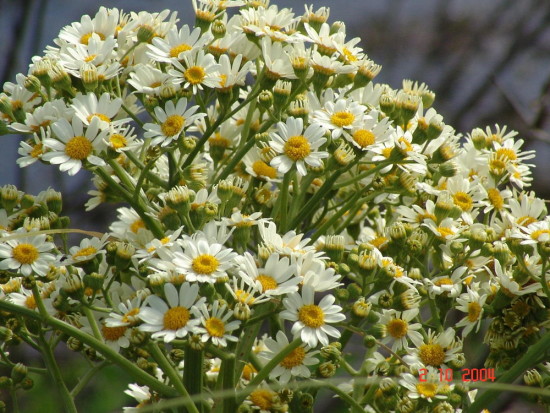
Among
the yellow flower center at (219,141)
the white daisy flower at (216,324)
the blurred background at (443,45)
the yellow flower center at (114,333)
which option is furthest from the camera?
the blurred background at (443,45)

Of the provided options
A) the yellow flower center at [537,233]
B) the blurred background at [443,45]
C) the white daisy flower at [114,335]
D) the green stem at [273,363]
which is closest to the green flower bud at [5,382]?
the white daisy flower at [114,335]

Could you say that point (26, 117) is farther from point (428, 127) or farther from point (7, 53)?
point (7, 53)

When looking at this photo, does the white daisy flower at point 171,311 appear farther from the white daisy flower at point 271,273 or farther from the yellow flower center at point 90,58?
the yellow flower center at point 90,58

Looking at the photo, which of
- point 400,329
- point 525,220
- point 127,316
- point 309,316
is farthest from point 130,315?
point 525,220

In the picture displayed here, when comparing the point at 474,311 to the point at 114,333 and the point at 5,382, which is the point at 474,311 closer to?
the point at 114,333

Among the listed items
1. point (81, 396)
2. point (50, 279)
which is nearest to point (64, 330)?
point (50, 279)

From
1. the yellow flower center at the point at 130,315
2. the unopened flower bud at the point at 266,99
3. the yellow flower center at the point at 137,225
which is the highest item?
the unopened flower bud at the point at 266,99

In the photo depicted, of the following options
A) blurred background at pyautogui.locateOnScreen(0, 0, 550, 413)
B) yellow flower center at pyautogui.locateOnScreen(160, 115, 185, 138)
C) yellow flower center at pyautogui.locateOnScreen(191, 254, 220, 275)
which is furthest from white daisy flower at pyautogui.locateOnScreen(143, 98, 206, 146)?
blurred background at pyautogui.locateOnScreen(0, 0, 550, 413)
